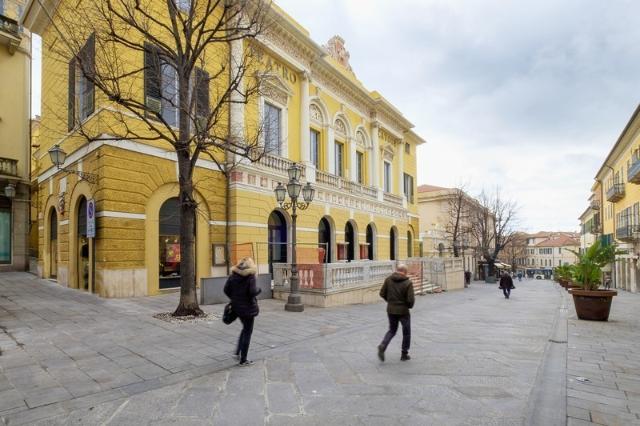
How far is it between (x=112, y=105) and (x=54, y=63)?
6530 millimetres

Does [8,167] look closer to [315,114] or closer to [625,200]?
[315,114]

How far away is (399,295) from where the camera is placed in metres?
6.09

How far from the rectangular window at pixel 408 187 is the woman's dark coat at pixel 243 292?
26938 millimetres

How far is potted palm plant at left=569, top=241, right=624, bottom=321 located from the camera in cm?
1040

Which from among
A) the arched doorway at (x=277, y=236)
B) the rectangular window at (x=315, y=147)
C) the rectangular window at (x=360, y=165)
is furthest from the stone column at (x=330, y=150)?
the arched doorway at (x=277, y=236)

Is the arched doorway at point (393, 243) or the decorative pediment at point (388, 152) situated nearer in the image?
the decorative pediment at point (388, 152)

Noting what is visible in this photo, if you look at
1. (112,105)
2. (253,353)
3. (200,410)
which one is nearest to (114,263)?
(112,105)

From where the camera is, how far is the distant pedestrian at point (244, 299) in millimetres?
5660

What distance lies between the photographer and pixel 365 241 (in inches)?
961

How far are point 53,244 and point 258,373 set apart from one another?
16.0m

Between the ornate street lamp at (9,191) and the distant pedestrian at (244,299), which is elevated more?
the ornate street lamp at (9,191)

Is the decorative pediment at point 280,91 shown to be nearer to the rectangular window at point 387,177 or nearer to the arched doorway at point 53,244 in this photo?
the arched doorway at point 53,244

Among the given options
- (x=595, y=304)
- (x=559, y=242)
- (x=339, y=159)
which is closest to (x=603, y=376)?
(x=595, y=304)

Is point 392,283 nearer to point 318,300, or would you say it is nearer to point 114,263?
point 318,300
